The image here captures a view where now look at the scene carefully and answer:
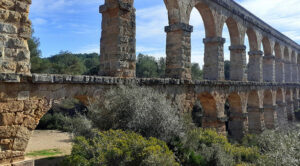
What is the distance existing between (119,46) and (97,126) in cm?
209

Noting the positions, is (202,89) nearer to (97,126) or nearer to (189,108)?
(189,108)

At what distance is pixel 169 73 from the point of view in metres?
7.65

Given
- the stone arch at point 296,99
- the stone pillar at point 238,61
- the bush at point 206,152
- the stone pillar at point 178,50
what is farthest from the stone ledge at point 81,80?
the stone arch at point 296,99

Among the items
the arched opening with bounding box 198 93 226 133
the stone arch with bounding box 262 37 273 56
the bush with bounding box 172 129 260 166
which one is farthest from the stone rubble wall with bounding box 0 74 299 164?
the stone arch with bounding box 262 37 273 56

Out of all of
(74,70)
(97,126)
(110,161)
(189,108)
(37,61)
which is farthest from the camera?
(74,70)

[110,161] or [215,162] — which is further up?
[110,161]

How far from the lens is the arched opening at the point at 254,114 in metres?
12.5

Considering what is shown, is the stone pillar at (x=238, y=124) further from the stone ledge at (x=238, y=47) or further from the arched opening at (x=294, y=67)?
the arched opening at (x=294, y=67)

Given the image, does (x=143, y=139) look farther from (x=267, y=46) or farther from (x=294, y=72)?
(x=294, y=72)

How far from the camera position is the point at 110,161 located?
11.4 feet

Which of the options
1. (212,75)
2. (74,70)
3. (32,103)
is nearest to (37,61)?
(74,70)

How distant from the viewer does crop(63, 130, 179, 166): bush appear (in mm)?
3424

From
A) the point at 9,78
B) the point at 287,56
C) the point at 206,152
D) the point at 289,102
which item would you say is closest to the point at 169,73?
the point at 206,152

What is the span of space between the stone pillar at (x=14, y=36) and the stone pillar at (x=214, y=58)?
23.3ft
